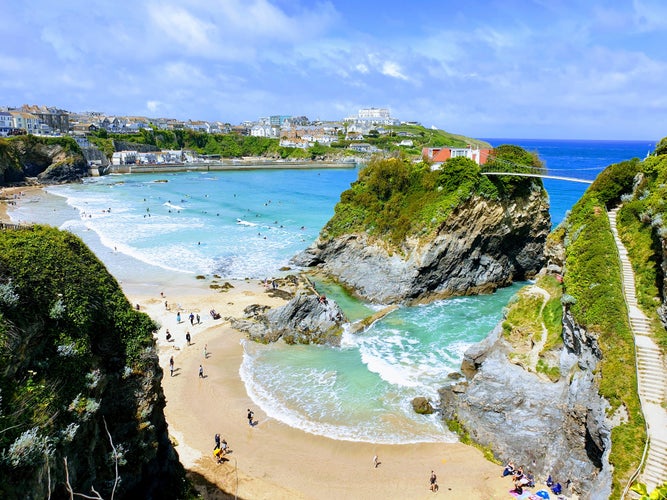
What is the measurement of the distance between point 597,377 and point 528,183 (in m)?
22.7

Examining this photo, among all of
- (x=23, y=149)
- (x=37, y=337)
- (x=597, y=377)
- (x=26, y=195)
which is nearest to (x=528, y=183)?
(x=597, y=377)

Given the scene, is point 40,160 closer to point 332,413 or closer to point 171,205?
point 171,205

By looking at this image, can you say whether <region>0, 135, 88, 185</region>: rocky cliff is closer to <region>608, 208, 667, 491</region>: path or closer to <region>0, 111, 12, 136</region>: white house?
<region>0, 111, 12, 136</region>: white house

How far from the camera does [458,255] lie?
3294 centimetres

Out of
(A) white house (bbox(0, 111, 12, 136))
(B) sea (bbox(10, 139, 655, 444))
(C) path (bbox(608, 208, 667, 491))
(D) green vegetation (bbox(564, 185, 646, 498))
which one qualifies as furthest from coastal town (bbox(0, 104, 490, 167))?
(C) path (bbox(608, 208, 667, 491))

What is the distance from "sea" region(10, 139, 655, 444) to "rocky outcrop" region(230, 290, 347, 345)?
2.41 ft

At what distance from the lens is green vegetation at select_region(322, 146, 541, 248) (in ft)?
109

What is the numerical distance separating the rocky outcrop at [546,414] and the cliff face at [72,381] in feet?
37.0

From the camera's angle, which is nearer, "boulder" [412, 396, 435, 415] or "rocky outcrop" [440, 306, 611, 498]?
"rocky outcrop" [440, 306, 611, 498]

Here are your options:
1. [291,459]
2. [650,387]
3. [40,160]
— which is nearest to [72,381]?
[291,459]

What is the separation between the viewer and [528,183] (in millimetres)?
34750

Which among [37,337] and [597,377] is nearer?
[37,337]

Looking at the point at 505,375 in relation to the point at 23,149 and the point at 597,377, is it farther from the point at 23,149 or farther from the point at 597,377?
the point at 23,149

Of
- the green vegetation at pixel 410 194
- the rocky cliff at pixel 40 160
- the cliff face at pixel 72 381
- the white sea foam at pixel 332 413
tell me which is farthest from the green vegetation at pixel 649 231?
the rocky cliff at pixel 40 160
